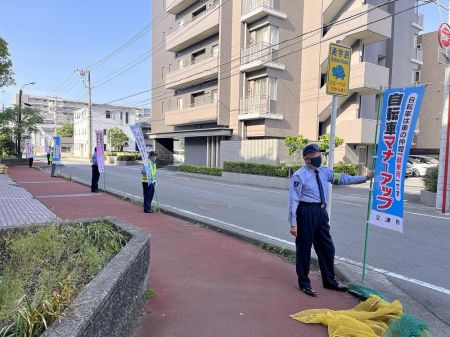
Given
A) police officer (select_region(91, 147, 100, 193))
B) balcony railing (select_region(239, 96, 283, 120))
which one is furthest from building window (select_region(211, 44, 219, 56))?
police officer (select_region(91, 147, 100, 193))

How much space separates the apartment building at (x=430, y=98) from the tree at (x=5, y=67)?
27.9 meters

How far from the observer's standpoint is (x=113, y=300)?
2.69 metres

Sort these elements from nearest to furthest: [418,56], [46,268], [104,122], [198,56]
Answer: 1. [46,268]
2. [418,56]
3. [198,56]
4. [104,122]

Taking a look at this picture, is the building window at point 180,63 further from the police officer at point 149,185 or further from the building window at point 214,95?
A: the police officer at point 149,185

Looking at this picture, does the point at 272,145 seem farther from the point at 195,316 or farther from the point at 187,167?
the point at 195,316

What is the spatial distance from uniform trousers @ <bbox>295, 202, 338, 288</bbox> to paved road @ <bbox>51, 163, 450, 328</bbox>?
42.7 inches

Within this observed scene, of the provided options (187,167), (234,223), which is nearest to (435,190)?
(234,223)

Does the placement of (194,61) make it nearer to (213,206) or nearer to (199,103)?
(199,103)

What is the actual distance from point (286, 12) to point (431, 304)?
22.9 m

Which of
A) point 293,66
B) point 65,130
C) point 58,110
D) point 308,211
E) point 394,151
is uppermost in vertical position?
point 58,110

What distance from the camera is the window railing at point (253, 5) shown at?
22969 mm

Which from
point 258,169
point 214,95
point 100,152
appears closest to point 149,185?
point 100,152

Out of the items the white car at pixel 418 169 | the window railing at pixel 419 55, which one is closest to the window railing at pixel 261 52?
the white car at pixel 418 169

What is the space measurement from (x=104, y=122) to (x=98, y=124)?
106 centimetres
